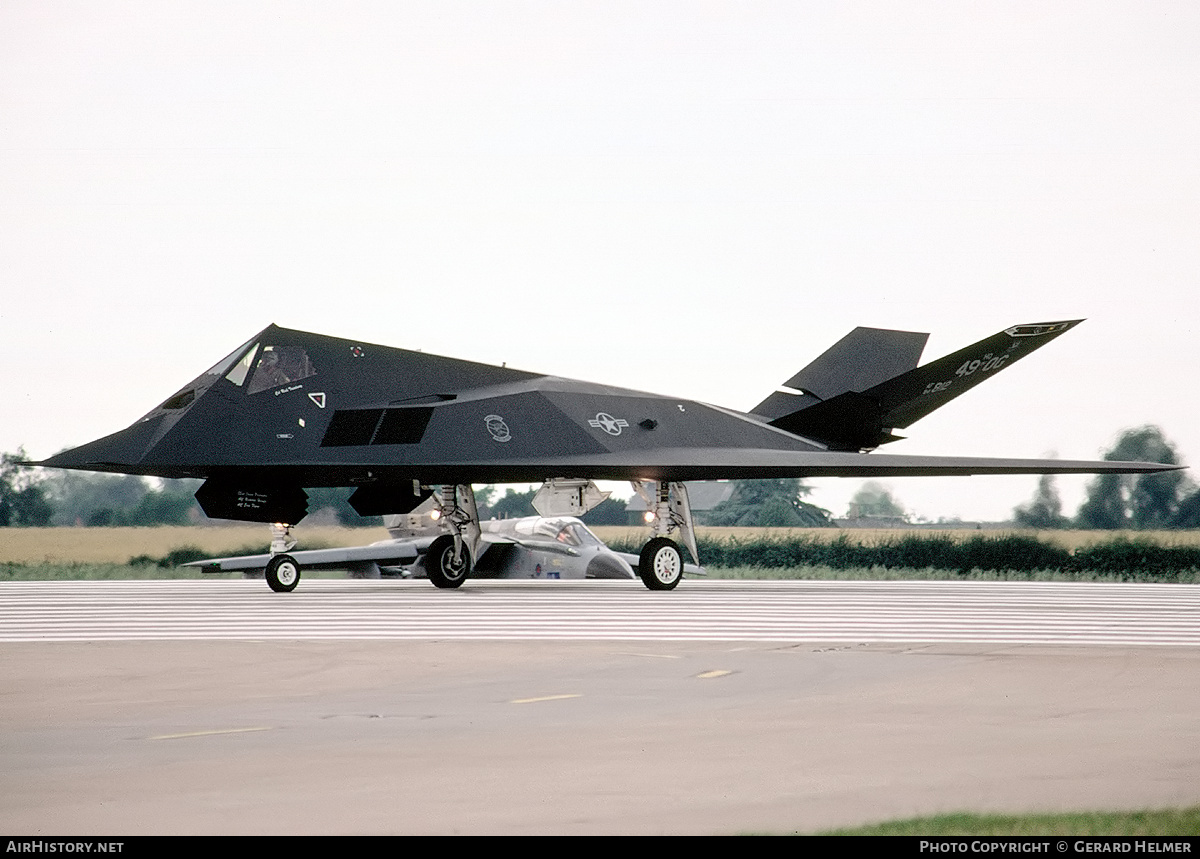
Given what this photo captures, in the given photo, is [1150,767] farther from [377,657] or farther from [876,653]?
[377,657]

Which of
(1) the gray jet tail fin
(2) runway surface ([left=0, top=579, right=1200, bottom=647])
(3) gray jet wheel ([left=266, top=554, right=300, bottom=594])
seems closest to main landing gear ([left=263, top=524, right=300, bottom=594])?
(3) gray jet wheel ([left=266, top=554, right=300, bottom=594])

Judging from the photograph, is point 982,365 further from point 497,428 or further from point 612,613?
point 612,613

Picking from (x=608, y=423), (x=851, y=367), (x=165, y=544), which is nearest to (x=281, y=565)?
(x=608, y=423)

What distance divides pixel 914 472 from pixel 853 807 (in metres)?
14.4

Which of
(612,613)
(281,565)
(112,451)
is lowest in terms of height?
(612,613)

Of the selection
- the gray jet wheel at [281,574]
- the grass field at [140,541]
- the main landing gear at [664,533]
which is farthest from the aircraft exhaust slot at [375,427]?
the grass field at [140,541]

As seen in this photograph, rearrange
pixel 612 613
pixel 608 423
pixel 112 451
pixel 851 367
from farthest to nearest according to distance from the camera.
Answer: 1. pixel 851 367
2. pixel 608 423
3. pixel 112 451
4. pixel 612 613

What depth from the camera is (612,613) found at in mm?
14398

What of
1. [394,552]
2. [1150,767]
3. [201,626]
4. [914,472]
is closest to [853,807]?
[1150,767]

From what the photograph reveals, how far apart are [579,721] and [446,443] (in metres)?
11.7

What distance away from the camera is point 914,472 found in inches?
743

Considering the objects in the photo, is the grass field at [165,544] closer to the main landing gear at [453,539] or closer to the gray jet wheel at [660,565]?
the main landing gear at [453,539]

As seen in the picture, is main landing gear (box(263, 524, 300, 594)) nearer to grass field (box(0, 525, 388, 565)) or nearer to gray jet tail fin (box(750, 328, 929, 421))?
Result: grass field (box(0, 525, 388, 565))

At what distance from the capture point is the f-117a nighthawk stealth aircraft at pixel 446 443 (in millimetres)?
17625
